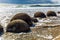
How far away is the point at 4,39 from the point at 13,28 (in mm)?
2657

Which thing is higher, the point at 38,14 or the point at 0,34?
the point at 0,34

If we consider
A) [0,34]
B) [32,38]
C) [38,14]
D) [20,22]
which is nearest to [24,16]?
[20,22]

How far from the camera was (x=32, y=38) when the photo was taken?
620 inches

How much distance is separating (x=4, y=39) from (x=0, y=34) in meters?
1.85

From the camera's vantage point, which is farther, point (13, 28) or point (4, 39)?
point (13, 28)

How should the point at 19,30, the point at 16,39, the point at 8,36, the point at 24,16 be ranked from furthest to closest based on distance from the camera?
the point at 24,16 < the point at 19,30 < the point at 8,36 < the point at 16,39

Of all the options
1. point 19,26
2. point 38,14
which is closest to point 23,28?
point 19,26

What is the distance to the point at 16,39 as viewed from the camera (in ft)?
51.0

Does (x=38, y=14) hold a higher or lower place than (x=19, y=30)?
lower

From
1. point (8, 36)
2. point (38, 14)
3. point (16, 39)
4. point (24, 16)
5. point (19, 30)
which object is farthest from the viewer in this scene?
point (38, 14)

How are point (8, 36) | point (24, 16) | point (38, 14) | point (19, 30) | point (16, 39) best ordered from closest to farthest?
point (16, 39) → point (8, 36) → point (19, 30) → point (24, 16) → point (38, 14)

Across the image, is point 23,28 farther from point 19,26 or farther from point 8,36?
point 8,36

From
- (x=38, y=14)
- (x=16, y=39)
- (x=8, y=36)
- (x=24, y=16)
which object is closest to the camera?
(x=16, y=39)

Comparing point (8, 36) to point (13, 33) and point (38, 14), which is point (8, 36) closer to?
point (13, 33)
